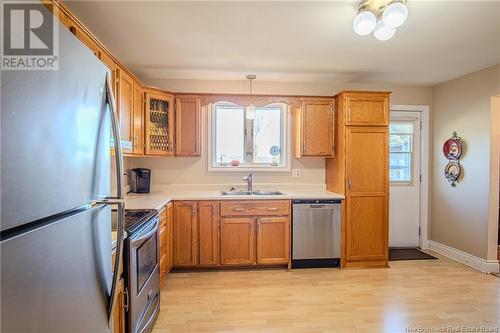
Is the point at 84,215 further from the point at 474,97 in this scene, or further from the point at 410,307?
the point at 474,97

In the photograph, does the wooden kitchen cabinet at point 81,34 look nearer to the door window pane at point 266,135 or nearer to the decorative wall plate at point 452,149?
the door window pane at point 266,135

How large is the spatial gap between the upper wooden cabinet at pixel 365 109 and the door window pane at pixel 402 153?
3.15 feet

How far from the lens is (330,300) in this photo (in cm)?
253

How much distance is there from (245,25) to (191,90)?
165 centimetres

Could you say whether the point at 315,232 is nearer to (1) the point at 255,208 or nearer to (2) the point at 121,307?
(1) the point at 255,208

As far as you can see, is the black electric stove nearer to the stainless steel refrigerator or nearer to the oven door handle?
the oven door handle

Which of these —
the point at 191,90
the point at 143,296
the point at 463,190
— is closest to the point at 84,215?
the point at 143,296

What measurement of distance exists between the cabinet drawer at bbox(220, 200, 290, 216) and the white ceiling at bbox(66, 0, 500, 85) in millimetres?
1660

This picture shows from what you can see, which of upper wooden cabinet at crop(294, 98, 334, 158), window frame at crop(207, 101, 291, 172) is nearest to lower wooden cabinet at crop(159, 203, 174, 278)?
window frame at crop(207, 101, 291, 172)

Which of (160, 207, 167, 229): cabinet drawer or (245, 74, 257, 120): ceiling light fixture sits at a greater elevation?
(245, 74, 257, 120): ceiling light fixture

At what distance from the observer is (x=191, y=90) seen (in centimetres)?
368

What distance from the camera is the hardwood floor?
2156 millimetres

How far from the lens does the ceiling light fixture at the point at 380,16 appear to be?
1731mm

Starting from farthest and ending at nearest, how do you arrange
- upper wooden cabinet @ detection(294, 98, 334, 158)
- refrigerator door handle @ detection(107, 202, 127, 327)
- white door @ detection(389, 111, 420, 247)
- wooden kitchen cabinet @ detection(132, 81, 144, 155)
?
white door @ detection(389, 111, 420, 247) → upper wooden cabinet @ detection(294, 98, 334, 158) → wooden kitchen cabinet @ detection(132, 81, 144, 155) → refrigerator door handle @ detection(107, 202, 127, 327)
